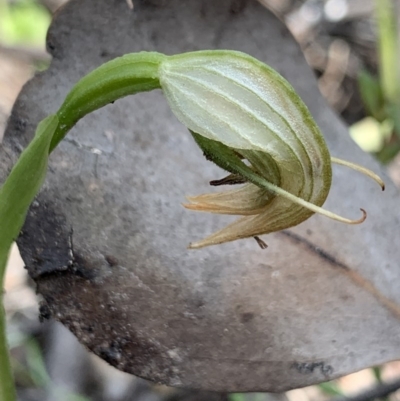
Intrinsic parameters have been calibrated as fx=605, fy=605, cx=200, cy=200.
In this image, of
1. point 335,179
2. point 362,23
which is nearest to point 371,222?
point 335,179

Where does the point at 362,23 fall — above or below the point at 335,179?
above

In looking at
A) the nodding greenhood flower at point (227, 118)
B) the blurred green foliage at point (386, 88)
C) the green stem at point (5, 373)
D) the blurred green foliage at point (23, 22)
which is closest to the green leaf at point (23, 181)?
the nodding greenhood flower at point (227, 118)

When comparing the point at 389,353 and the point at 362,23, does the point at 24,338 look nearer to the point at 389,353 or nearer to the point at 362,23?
the point at 389,353

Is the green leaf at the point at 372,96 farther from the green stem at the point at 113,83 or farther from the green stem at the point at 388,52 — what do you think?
the green stem at the point at 113,83

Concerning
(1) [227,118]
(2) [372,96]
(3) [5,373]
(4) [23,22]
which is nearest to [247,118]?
(1) [227,118]

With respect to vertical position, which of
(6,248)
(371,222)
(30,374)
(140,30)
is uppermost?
(140,30)

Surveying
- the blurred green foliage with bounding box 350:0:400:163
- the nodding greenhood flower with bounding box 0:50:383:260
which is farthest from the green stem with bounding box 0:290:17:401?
the blurred green foliage with bounding box 350:0:400:163

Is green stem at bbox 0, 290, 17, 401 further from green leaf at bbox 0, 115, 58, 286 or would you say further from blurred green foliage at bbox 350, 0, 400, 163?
blurred green foliage at bbox 350, 0, 400, 163
